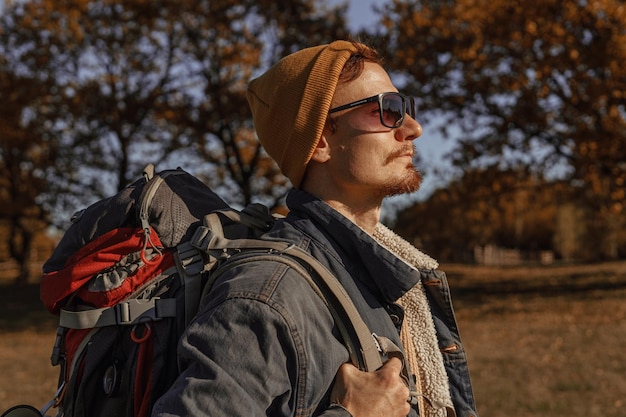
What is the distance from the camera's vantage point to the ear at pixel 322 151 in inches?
82.2

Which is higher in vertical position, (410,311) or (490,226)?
(410,311)

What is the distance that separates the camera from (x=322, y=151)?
209 cm

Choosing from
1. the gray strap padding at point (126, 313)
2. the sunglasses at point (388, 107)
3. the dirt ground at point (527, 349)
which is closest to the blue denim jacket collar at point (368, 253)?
the sunglasses at point (388, 107)

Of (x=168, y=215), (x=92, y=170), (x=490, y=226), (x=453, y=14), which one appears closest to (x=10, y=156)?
(x=92, y=170)

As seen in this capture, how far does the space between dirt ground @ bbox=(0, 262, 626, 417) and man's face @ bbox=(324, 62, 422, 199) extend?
192 inches

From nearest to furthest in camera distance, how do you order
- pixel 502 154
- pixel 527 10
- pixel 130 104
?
1. pixel 527 10
2. pixel 502 154
3. pixel 130 104

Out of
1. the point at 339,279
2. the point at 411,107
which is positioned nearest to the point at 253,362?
the point at 339,279

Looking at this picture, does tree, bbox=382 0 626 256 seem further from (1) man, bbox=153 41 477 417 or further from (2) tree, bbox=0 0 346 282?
(1) man, bbox=153 41 477 417

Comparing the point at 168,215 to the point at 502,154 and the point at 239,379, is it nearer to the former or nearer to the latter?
the point at 239,379

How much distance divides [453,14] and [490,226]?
2720 cm

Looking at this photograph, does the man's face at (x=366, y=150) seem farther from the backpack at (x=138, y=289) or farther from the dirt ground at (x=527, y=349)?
the dirt ground at (x=527, y=349)

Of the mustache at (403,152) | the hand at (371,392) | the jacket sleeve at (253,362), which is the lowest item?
the hand at (371,392)

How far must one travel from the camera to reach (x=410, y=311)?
2.15 m

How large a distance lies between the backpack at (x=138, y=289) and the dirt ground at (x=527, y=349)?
17.0 ft
